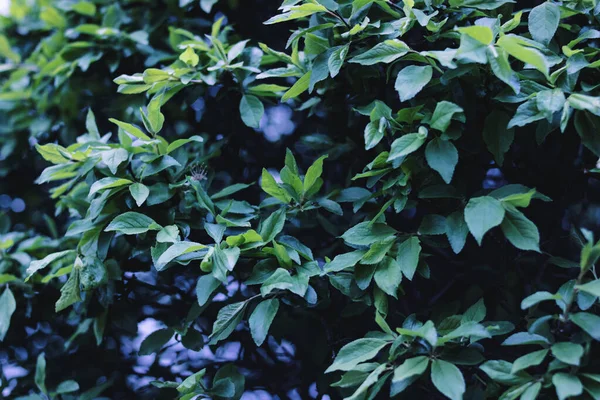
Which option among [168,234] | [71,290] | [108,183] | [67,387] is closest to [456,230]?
[168,234]

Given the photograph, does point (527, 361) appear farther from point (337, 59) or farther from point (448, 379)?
point (337, 59)

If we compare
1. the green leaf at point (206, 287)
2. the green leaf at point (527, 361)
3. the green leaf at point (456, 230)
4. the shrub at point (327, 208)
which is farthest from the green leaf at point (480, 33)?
the green leaf at point (206, 287)

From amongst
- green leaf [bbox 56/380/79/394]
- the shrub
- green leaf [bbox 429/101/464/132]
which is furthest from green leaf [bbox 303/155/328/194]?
green leaf [bbox 56/380/79/394]

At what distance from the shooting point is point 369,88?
130 cm

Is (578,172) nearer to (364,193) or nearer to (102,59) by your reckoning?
(364,193)

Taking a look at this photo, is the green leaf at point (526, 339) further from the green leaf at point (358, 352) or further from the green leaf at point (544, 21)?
the green leaf at point (544, 21)

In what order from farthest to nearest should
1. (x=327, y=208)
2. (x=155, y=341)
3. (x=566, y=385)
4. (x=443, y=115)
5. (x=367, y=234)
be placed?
1. (x=155, y=341)
2. (x=327, y=208)
3. (x=367, y=234)
4. (x=443, y=115)
5. (x=566, y=385)

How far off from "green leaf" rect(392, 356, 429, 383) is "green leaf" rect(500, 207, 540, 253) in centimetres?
25

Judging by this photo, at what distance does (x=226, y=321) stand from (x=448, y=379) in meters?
0.43

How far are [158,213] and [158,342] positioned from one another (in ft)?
0.99

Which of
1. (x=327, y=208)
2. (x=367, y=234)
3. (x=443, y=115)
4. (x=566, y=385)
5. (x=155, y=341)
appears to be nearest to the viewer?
(x=566, y=385)

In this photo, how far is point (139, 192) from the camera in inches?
47.4

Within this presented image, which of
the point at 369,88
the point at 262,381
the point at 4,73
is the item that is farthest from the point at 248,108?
the point at 4,73

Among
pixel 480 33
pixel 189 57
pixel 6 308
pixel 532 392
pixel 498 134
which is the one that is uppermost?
pixel 480 33
